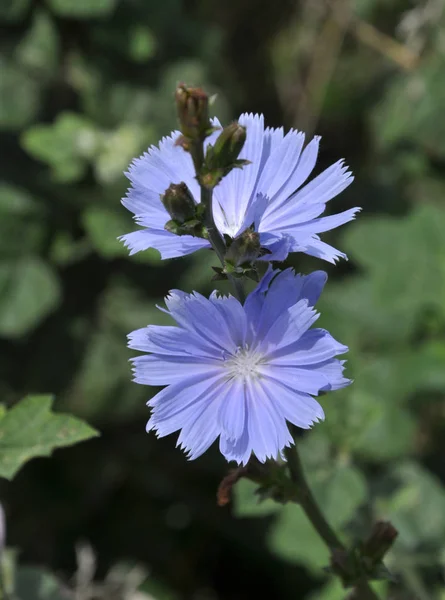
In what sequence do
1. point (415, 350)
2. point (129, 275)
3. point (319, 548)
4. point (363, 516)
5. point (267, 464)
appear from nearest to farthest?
point (267, 464) < point (363, 516) < point (319, 548) < point (415, 350) < point (129, 275)

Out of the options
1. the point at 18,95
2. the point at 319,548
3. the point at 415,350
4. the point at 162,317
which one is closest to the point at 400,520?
the point at 319,548

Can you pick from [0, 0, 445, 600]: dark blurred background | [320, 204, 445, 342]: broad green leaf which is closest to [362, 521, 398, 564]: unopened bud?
[0, 0, 445, 600]: dark blurred background

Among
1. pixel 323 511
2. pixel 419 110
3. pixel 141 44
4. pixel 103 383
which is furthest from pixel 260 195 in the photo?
pixel 419 110

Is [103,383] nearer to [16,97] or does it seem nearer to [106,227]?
[106,227]

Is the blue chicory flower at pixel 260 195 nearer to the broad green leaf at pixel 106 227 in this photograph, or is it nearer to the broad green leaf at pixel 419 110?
the broad green leaf at pixel 106 227

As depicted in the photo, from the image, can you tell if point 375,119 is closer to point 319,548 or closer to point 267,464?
point 319,548

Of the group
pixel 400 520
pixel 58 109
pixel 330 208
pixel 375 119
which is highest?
pixel 375 119

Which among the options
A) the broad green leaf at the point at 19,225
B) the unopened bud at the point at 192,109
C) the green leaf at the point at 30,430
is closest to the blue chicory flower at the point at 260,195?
the unopened bud at the point at 192,109
